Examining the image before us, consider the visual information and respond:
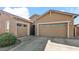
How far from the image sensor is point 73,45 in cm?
595

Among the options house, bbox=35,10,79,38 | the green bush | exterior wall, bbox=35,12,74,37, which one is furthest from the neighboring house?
exterior wall, bbox=35,12,74,37

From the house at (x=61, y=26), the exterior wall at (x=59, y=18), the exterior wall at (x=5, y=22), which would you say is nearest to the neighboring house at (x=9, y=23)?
the exterior wall at (x=5, y=22)

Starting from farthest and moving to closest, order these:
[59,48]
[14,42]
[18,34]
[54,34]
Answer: [54,34] < [18,34] < [14,42] < [59,48]

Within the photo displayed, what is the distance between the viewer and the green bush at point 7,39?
607cm

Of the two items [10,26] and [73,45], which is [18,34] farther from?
[73,45]

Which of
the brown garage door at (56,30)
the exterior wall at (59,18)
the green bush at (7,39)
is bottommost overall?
the green bush at (7,39)

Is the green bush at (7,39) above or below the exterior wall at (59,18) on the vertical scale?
below

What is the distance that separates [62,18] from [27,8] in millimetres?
3327

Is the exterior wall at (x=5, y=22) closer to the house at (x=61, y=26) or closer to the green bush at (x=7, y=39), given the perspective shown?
the green bush at (x=7, y=39)

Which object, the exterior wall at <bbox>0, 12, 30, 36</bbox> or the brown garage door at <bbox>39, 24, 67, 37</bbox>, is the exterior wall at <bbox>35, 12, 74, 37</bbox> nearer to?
the brown garage door at <bbox>39, 24, 67, 37</bbox>

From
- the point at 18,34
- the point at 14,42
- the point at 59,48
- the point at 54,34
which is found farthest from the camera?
the point at 54,34
